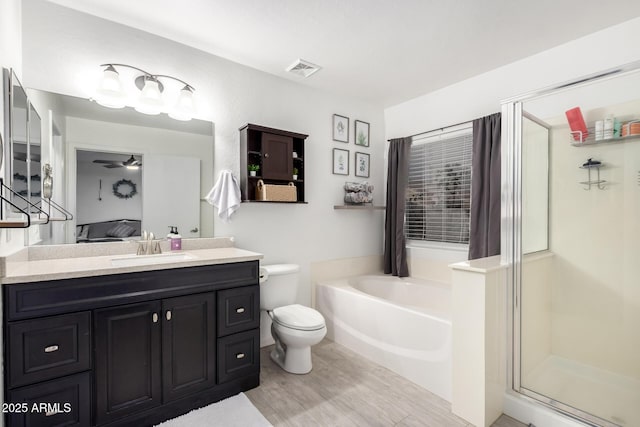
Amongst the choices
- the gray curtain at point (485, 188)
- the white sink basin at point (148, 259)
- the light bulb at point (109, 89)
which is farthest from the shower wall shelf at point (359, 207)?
the light bulb at point (109, 89)

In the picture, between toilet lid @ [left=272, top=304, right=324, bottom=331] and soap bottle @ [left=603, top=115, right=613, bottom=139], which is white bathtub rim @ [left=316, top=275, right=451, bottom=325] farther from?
soap bottle @ [left=603, top=115, right=613, bottom=139]

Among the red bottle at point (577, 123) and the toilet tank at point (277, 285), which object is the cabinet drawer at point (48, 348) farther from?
the red bottle at point (577, 123)

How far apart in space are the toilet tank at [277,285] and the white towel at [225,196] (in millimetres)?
555

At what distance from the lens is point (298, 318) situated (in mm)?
2326

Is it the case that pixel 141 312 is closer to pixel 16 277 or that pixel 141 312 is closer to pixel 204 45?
pixel 16 277

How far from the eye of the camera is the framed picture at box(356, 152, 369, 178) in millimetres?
3528

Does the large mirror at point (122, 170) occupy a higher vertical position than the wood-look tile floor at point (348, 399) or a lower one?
higher

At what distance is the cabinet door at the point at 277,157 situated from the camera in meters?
2.65

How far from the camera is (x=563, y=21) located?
6.73 ft

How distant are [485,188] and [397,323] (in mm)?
1425

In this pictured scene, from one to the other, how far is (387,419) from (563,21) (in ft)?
9.32

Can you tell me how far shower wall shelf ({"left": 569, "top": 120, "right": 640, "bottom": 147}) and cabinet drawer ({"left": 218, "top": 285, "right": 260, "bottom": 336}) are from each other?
2505 mm

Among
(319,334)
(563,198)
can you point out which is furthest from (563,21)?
(319,334)

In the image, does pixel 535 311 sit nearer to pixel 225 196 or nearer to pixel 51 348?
pixel 225 196
